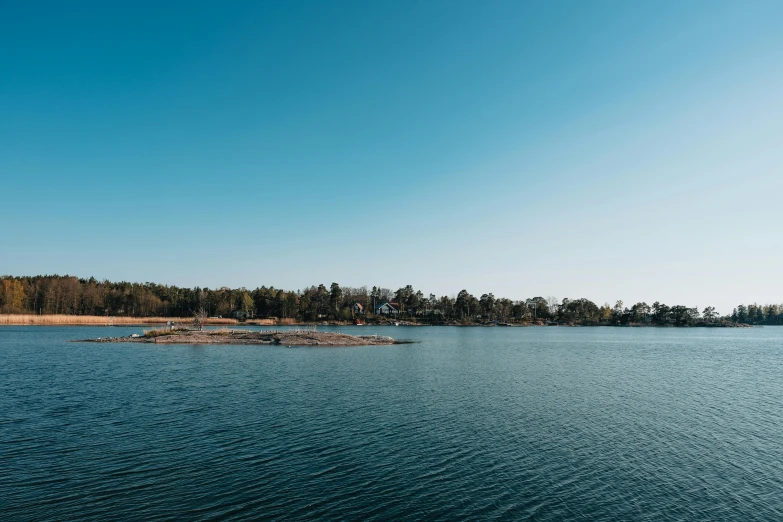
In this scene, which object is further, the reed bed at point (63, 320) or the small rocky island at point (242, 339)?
the reed bed at point (63, 320)

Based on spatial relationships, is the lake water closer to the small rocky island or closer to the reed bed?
the small rocky island

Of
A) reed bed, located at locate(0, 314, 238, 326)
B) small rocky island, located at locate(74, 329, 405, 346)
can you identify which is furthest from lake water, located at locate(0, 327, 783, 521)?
reed bed, located at locate(0, 314, 238, 326)

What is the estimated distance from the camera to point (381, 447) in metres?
26.6

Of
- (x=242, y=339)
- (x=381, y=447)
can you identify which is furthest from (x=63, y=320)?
(x=381, y=447)

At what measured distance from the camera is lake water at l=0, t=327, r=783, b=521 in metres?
18.9

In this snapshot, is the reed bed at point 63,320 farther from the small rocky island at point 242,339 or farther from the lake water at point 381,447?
the lake water at point 381,447

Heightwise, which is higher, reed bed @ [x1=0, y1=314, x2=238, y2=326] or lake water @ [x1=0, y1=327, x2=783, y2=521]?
reed bed @ [x1=0, y1=314, x2=238, y2=326]

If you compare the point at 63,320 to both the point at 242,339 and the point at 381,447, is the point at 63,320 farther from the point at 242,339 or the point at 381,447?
the point at 381,447

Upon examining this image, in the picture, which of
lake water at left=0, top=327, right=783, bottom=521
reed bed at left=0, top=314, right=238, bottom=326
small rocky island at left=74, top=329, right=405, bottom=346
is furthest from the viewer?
reed bed at left=0, top=314, right=238, bottom=326

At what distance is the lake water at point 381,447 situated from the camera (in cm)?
1894

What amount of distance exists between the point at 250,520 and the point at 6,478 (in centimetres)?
1345

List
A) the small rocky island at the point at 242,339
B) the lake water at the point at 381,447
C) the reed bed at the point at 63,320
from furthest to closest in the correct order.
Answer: the reed bed at the point at 63,320
the small rocky island at the point at 242,339
the lake water at the point at 381,447

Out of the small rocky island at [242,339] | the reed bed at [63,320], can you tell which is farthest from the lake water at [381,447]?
the reed bed at [63,320]

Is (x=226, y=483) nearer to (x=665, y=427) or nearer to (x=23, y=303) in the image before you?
(x=665, y=427)
